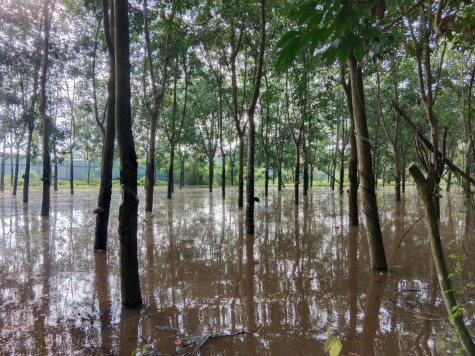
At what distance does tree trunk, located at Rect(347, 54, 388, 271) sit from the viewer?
16.0 feet

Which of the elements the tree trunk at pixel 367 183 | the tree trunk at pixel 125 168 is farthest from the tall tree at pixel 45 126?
the tree trunk at pixel 367 183

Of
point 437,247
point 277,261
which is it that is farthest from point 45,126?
point 437,247

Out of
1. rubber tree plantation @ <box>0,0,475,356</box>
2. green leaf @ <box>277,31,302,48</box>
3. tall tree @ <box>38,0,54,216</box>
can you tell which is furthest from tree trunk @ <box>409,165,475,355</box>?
tall tree @ <box>38,0,54,216</box>

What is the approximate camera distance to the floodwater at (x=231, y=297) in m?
2.89

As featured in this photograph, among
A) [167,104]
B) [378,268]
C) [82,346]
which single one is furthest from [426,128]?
[82,346]

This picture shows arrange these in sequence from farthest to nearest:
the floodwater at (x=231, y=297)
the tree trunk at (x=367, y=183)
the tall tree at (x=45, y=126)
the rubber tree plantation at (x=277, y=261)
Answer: the tall tree at (x=45, y=126)
the tree trunk at (x=367, y=183)
the floodwater at (x=231, y=297)
the rubber tree plantation at (x=277, y=261)

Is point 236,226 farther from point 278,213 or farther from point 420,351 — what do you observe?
point 420,351

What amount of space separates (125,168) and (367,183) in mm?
3509

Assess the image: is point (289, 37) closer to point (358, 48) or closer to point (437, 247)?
point (358, 48)

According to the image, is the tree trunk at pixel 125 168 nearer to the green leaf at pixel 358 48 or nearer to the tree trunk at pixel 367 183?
the green leaf at pixel 358 48

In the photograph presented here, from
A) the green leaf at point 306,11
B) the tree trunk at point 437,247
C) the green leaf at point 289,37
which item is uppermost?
the green leaf at point 306,11

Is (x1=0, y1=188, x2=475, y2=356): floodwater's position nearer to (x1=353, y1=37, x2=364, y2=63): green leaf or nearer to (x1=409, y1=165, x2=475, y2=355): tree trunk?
(x1=409, y1=165, x2=475, y2=355): tree trunk

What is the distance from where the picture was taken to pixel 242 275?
15.8ft

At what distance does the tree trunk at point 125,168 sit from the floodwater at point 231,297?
11.2 inches
